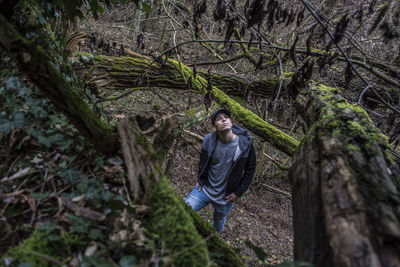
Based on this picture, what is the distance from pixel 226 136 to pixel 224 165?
47cm

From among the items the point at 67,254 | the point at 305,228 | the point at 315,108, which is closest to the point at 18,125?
the point at 67,254

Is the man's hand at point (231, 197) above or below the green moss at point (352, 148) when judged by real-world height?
below

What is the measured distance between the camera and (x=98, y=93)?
3980mm

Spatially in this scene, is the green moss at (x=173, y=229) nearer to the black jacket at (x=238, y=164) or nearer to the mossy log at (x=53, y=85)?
the mossy log at (x=53, y=85)

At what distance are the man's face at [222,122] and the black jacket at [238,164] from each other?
0.26 m

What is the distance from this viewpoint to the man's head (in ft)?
11.3

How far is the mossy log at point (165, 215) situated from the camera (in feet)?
3.36

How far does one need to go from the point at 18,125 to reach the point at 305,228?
→ 1.85m

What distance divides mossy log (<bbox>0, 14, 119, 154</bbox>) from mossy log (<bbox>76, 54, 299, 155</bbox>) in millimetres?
2517

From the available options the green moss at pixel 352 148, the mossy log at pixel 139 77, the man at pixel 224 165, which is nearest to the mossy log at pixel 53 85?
the green moss at pixel 352 148

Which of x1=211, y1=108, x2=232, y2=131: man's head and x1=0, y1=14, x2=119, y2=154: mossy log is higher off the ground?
x1=0, y1=14, x2=119, y2=154: mossy log

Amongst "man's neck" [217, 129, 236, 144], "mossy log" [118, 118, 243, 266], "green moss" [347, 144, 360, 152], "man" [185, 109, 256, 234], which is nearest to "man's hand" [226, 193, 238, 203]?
"man" [185, 109, 256, 234]

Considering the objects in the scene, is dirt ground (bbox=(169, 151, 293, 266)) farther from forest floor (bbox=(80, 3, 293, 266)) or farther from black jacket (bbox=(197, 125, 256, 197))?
black jacket (bbox=(197, 125, 256, 197))

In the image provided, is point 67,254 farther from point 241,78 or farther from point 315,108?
point 241,78
